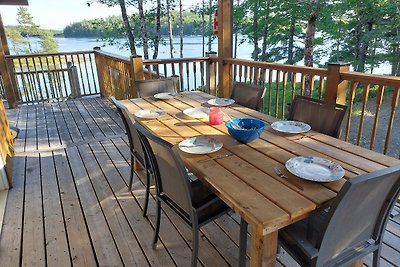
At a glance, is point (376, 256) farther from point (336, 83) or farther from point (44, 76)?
point (44, 76)

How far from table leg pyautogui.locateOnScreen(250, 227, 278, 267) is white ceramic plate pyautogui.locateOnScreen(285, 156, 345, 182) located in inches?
12.4

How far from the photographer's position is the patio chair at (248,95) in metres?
2.60

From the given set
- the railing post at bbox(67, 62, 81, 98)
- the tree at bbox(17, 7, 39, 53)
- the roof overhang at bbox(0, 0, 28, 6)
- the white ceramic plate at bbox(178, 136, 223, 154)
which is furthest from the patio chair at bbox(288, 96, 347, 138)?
the tree at bbox(17, 7, 39, 53)

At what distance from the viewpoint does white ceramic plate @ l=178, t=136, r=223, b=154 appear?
1621 millimetres

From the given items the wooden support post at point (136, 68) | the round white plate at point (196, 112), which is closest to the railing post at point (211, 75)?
the wooden support post at point (136, 68)

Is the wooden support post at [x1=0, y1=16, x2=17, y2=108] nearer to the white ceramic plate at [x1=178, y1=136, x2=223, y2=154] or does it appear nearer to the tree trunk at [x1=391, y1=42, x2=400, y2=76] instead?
the white ceramic plate at [x1=178, y1=136, x2=223, y2=154]

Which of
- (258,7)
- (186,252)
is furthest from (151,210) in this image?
(258,7)

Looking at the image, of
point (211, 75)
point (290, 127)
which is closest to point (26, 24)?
point (211, 75)

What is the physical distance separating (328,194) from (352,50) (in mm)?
13196

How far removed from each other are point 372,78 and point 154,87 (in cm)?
213

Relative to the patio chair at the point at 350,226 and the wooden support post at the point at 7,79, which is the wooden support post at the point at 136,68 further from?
Answer: the wooden support post at the point at 7,79

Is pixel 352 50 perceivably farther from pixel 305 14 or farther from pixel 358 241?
pixel 358 241

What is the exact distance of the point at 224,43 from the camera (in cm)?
405

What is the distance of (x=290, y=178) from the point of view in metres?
1.32
